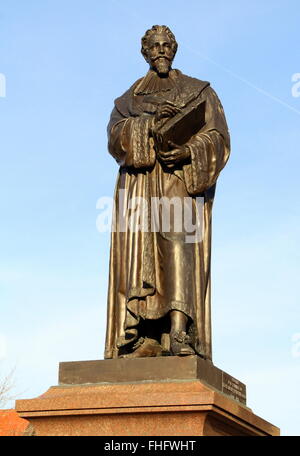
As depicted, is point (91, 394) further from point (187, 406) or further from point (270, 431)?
point (270, 431)

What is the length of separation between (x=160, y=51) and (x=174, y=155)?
1557 millimetres

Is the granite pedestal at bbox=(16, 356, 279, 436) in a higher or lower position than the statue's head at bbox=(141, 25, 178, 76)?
lower

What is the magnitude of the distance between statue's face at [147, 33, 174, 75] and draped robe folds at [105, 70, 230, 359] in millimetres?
173

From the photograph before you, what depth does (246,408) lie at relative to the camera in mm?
9453

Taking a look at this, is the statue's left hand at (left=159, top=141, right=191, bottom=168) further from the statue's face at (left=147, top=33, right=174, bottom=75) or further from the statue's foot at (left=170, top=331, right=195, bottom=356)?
the statue's foot at (left=170, top=331, right=195, bottom=356)

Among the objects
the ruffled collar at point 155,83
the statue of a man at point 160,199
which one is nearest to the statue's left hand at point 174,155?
the statue of a man at point 160,199

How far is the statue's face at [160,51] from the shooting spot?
34.5 ft

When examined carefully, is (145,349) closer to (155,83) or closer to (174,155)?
(174,155)

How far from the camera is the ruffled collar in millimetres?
10539

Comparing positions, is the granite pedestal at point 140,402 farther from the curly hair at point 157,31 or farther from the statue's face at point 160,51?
the curly hair at point 157,31

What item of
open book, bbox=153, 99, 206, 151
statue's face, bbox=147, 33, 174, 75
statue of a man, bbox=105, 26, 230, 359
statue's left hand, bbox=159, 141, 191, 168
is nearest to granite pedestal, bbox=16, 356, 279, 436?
statue of a man, bbox=105, 26, 230, 359
